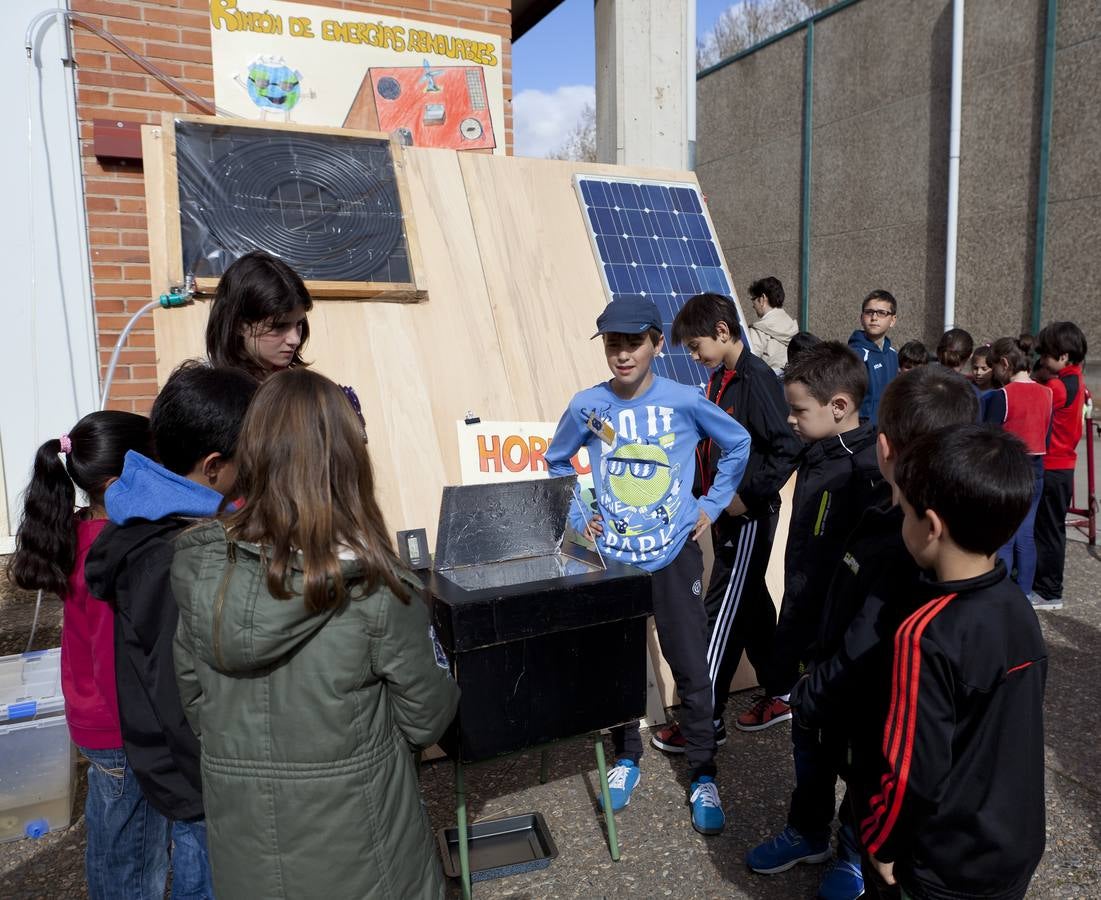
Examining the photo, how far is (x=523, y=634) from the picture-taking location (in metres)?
2.38

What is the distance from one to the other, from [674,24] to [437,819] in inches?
215

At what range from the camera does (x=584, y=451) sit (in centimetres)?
382

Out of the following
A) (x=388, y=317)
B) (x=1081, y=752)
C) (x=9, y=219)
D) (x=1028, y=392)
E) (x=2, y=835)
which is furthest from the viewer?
(x=1028, y=392)

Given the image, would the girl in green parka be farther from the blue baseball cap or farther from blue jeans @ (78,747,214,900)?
the blue baseball cap

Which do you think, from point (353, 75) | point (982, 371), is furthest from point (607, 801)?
point (353, 75)

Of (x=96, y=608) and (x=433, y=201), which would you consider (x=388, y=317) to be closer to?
(x=433, y=201)

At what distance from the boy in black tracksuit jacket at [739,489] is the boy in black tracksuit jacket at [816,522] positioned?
39 cm

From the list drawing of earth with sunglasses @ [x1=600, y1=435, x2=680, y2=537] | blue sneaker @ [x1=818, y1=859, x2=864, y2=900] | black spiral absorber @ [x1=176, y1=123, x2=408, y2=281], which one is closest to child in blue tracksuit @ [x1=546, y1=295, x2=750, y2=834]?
drawing of earth with sunglasses @ [x1=600, y1=435, x2=680, y2=537]

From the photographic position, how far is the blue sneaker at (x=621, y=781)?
303 centimetres

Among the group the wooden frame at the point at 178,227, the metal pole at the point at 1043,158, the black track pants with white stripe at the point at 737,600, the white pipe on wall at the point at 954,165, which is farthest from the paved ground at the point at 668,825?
the white pipe on wall at the point at 954,165

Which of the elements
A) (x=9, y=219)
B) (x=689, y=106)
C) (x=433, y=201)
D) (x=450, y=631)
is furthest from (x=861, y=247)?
(x=450, y=631)

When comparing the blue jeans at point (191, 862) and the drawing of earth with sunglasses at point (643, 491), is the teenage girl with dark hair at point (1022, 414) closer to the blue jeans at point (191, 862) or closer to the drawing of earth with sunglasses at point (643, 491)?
the drawing of earth with sunglasses at point (643, 491)

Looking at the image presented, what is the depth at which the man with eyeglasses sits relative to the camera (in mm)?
5797

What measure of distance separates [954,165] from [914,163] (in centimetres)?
95
